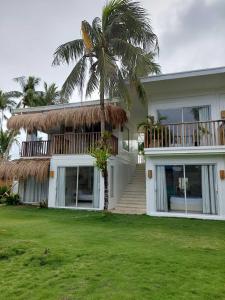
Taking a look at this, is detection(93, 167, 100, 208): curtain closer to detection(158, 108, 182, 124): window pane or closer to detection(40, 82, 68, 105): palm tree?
detection(158, 108, 182, 124): window pane

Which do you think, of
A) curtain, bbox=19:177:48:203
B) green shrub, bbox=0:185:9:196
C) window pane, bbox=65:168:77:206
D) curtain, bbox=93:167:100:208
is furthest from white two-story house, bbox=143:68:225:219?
green shrub, bbox=0:185:9:196

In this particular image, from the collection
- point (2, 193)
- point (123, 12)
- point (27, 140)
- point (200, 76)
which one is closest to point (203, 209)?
point (200, 76)

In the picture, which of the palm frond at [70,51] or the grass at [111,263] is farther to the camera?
the palm frond at [70,51]

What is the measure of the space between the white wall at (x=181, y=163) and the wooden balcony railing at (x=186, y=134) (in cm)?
54

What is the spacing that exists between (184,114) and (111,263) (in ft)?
28.0

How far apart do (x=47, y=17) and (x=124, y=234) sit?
32.3ft

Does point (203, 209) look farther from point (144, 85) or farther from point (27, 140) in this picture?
point (27, 140)

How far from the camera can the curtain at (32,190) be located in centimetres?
1422

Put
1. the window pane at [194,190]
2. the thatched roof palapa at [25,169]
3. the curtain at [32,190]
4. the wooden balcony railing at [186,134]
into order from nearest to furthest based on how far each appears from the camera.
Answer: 1. the window pane at [194,190]
2. the wooden balcony railing at [186,134]
3. the thatched roof palapa at [25,169]
4. the curtain at [32,190]

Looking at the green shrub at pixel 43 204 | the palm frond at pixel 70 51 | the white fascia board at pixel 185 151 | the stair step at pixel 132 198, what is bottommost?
the green shrub at pixel 43 204

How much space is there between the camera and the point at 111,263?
15.0 ft

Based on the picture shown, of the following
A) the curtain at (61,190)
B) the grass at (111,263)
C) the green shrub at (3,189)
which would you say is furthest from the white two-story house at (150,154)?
the grass at (111,263)

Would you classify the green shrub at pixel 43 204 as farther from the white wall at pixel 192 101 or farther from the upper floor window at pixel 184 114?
the upper floor window at pixel 184 114

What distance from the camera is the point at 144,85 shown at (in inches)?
446
